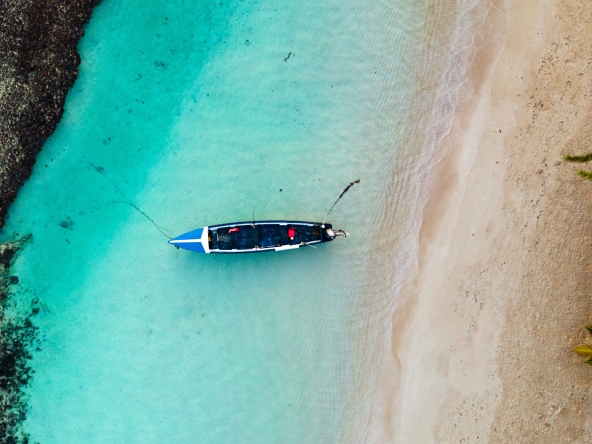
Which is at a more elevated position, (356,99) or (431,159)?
(356,99)

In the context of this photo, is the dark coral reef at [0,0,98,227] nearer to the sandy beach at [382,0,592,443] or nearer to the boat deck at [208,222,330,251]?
the boat deck at [208,222,330,251]

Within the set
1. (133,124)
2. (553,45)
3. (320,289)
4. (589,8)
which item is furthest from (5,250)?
(589,8)

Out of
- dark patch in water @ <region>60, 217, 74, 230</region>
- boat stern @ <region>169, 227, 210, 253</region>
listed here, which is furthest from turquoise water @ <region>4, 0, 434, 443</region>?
boat stern @ <region>169, 227, 210, 253</region>

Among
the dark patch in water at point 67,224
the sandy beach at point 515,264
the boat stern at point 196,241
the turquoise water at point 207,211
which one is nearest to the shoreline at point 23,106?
the turquoise water at point 207,211

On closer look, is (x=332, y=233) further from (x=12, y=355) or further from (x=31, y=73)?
(x=12, y=355)

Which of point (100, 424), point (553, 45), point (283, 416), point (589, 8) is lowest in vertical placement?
point (100, 424)

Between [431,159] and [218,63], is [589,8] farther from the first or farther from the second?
[218,63]
